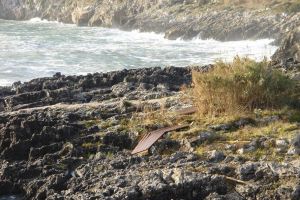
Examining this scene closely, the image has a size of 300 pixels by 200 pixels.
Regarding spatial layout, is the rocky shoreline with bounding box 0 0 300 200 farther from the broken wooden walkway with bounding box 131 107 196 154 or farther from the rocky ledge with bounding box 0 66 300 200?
the broken wooden walkway with bounding box 131 107 196 154

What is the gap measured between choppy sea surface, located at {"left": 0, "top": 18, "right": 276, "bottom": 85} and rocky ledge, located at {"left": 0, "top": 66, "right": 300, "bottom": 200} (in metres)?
17.3

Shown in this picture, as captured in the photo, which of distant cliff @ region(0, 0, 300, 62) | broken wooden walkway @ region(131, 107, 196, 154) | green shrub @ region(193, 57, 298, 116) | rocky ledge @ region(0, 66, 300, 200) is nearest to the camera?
rocky ledge @ region(0, 66, 300, 200)

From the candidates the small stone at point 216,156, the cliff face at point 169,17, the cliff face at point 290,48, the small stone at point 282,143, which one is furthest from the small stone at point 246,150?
the cliff face at point 169,17

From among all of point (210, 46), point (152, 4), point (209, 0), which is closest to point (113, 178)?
point (210, 46)

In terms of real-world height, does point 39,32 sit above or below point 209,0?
below

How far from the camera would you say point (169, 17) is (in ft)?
216

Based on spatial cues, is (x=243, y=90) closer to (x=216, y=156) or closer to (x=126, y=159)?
(x=216, y=156)

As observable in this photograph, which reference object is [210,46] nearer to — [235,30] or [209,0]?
[235,30]

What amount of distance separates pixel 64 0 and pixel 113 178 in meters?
81.1

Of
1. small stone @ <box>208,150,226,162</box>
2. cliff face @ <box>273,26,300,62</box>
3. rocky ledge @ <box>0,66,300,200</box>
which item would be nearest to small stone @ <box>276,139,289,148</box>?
rocky ledge @ <box>0,66,300,200</box>

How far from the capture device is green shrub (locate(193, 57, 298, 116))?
557 inches

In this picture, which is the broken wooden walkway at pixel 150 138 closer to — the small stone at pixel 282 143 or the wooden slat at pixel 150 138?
the wooden slat at pixel 150 138

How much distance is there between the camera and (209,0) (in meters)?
66.7

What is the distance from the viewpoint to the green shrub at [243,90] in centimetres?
1416
